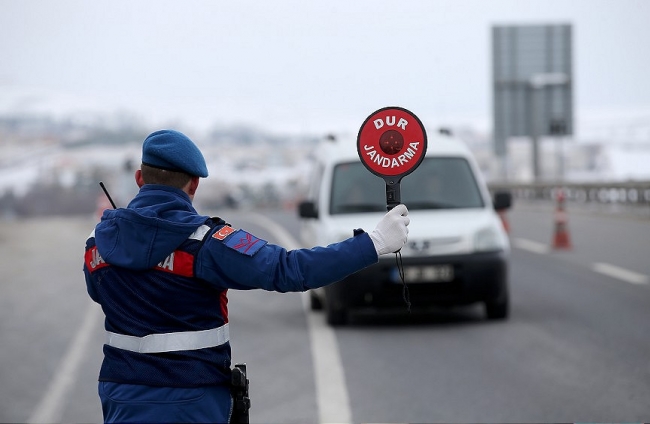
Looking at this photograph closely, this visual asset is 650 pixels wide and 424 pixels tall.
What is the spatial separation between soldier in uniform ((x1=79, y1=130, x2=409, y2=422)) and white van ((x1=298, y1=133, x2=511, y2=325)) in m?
7.13

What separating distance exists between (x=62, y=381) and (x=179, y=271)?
19.4 ft

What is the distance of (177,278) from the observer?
3477 millimetres

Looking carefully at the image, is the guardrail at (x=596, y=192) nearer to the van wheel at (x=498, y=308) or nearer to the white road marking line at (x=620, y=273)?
the white road marking line at (x=620, y=273)

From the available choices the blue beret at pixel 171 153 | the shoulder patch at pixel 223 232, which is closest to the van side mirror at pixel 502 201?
the blue beret at pixel 171 153

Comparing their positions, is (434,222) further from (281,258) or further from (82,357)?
(281,258)

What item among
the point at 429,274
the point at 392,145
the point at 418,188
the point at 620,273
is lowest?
the point at 620,273

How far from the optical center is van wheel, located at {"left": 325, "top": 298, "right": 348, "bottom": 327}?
11227mm

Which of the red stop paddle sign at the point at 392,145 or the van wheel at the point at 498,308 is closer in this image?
the red stop paddle sign at the point at 392,145

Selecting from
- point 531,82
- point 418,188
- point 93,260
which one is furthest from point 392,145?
point 531,82

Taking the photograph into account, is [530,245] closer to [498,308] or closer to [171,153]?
[498,308]

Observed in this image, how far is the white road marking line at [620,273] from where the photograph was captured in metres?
15.3

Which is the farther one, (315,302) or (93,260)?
(315,302)

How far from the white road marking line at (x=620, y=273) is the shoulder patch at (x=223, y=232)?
40.6ft

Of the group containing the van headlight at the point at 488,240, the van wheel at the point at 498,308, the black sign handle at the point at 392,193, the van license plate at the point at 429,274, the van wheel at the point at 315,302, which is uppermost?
the black sign handle at the point at 392,193
